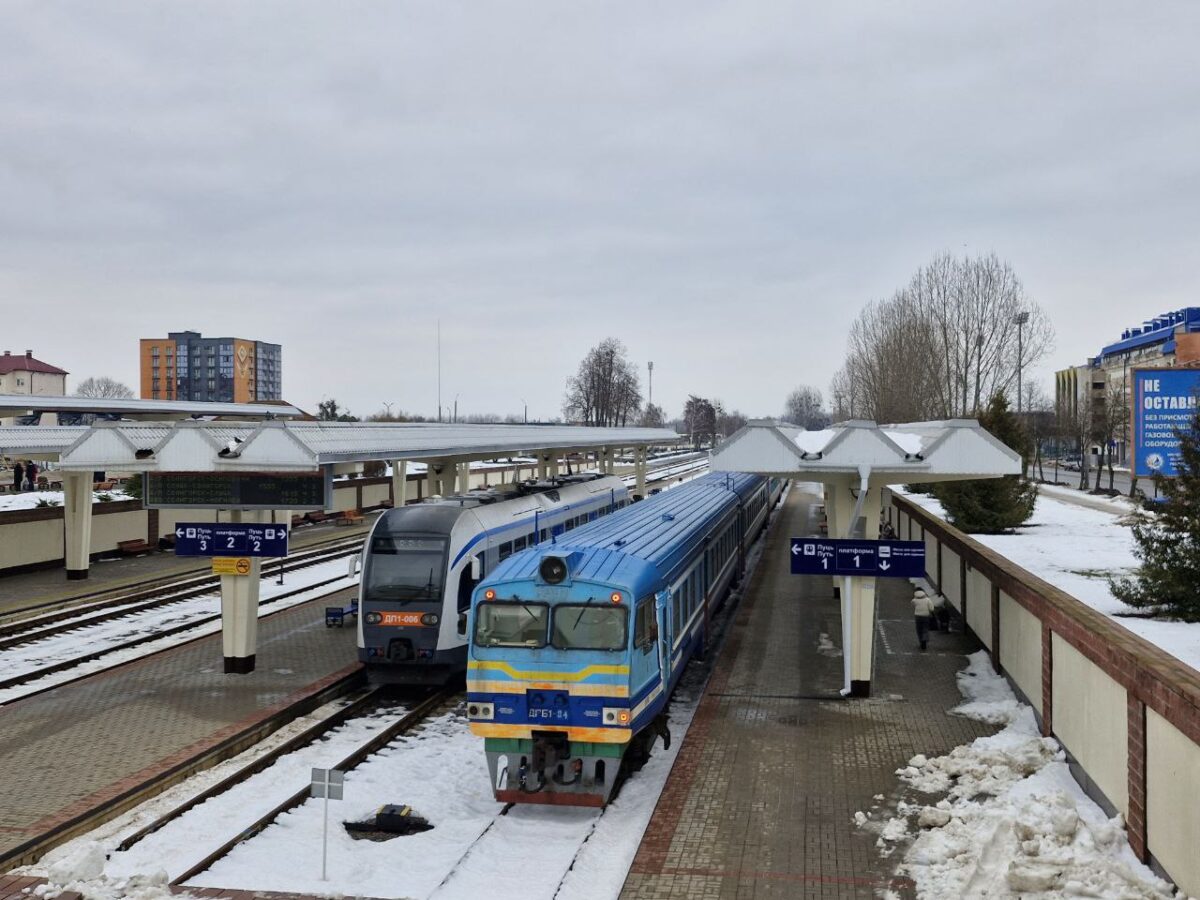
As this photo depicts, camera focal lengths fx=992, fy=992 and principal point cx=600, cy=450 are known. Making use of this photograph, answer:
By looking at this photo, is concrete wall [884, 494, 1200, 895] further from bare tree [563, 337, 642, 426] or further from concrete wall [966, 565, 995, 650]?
bare tree [563, 337, 642, 426]

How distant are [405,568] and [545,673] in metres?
5.25

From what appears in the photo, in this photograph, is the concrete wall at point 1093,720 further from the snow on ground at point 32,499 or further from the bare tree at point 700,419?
the bare tree at point 700,419

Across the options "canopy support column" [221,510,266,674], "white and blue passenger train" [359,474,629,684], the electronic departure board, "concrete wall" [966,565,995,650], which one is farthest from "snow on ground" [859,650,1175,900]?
"canopy support column" [221,510,266,674]

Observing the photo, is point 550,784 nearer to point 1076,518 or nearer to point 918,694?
point 918,694

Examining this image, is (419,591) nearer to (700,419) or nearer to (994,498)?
(994,498)

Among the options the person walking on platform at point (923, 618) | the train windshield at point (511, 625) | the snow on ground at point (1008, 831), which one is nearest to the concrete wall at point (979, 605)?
the person walking on platform at point (923, 618)

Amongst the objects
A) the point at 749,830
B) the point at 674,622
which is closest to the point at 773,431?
the point at 674,622

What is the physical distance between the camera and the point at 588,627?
11000mm

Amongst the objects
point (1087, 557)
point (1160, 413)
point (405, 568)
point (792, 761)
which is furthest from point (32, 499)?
point (1160, 413)

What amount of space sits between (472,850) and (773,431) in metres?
7.46

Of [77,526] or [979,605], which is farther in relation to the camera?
[77,526]

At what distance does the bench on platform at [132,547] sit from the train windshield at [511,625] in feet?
83.8

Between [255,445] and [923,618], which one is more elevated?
[255,445]

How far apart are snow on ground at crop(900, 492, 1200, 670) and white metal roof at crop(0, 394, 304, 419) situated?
24.7m
